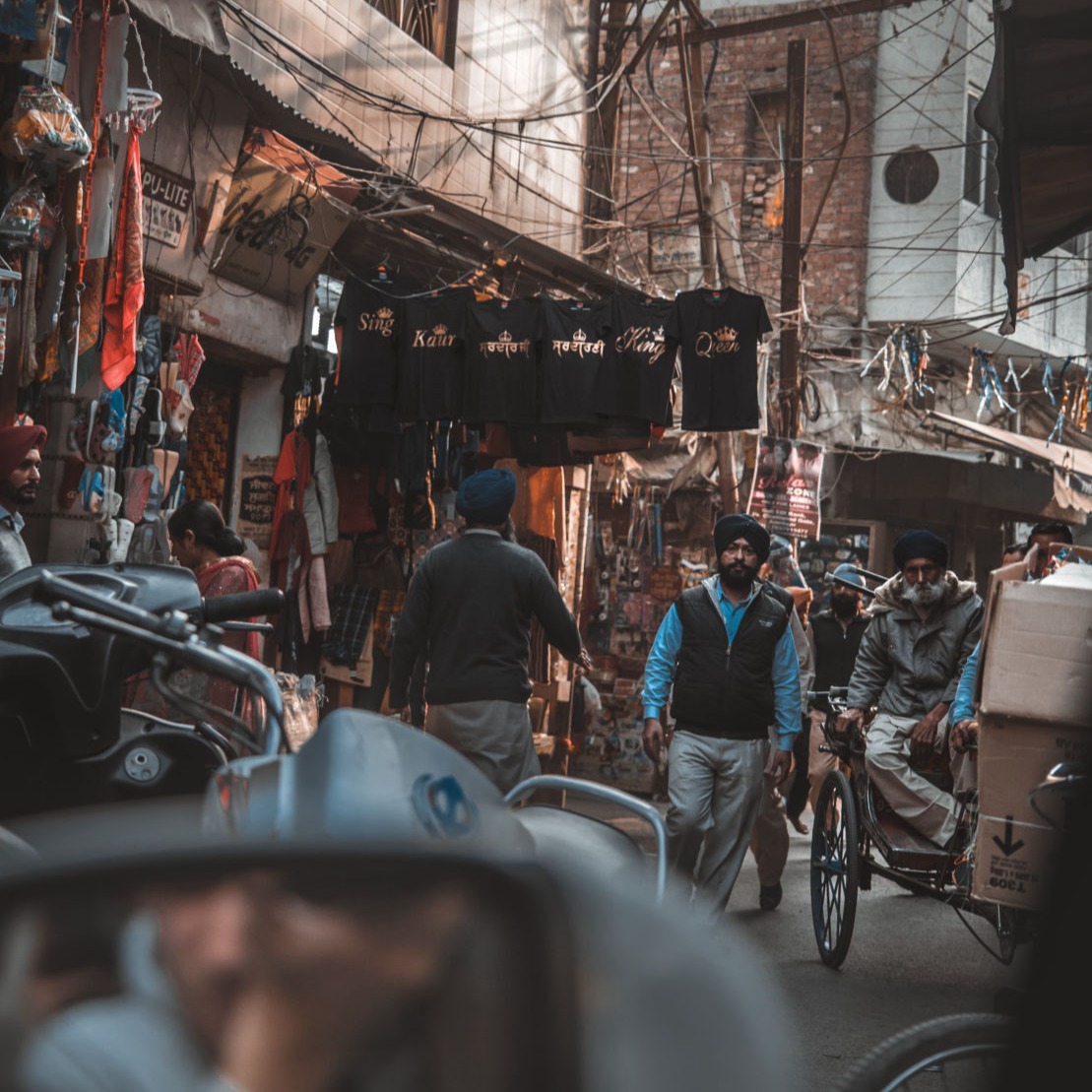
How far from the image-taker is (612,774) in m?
13.4

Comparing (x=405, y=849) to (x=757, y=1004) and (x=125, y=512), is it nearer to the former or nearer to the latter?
(x=757, y=1004)

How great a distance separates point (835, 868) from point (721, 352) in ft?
14.4

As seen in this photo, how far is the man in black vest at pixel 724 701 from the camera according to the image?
6.81m

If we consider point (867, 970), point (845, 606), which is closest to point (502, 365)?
point (845, 606)

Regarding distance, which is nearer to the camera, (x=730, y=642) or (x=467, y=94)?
(x=730, y=642)

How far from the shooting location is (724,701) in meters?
6.85

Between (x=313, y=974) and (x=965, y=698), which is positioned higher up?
(x=313, y=974)

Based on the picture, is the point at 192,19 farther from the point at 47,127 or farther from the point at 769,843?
the point at 769,843

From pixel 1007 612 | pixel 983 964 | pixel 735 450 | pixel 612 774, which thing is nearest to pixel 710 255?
pixel 735 450

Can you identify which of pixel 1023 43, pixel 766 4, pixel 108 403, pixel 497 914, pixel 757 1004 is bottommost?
pixel 757 1004

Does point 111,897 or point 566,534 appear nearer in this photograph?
point 111,897

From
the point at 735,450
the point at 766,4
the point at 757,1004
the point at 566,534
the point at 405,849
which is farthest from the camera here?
the point at 766,4

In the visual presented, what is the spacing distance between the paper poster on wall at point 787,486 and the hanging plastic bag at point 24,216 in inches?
347

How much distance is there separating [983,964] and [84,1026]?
6.48m
